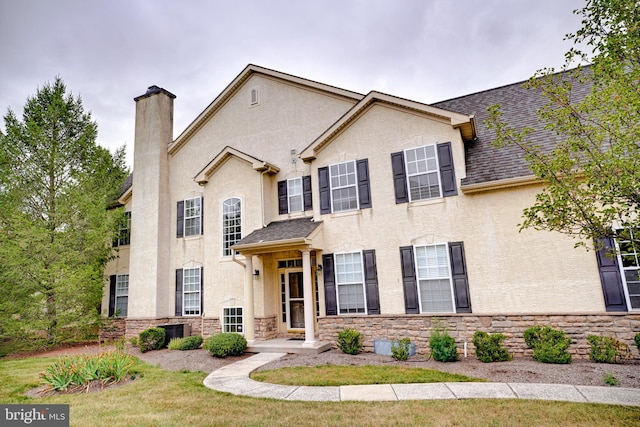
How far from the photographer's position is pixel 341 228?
12328 mm

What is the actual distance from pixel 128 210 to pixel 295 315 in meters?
10.6

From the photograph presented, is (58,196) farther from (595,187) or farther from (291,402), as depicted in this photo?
(595,187)

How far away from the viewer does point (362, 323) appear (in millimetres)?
11367

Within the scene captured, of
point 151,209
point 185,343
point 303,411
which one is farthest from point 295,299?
point 151,209

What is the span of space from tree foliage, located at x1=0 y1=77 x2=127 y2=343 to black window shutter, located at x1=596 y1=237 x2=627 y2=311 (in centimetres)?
1837

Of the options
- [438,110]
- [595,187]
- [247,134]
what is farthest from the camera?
[247,134]

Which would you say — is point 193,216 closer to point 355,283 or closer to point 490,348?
point 355,283

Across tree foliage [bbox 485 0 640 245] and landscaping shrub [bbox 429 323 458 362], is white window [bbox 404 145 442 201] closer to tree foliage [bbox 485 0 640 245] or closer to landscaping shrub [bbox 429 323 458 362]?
landscaping shrub [bbox 429 323 458 362]

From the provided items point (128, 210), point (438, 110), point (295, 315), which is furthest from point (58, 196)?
point (438, 110)

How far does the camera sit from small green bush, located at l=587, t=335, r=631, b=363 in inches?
333

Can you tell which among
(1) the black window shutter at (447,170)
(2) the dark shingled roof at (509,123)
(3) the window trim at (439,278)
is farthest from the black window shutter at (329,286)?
(2) the dark shingled roof at (509,123)

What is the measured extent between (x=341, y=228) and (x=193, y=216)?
7.40m

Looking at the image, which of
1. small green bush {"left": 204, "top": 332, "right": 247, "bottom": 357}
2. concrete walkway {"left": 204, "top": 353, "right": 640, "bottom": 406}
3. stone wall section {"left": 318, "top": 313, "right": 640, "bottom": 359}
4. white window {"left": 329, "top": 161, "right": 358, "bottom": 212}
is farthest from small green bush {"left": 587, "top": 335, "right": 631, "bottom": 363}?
small green bush {"left": 204, "top": 332, "right": 247, "bottom": 357}

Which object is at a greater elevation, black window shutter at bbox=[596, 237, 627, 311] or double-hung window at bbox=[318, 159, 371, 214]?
double-hung window at bbox=[318, 159, 371, 214]
